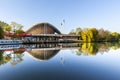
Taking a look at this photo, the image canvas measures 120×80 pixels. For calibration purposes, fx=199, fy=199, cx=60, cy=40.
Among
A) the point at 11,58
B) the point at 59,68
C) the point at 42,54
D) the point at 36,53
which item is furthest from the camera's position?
the point at 36,53

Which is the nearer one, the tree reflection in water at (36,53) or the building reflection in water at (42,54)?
the tree reflection in water at (36,53)

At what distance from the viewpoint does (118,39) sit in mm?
82625

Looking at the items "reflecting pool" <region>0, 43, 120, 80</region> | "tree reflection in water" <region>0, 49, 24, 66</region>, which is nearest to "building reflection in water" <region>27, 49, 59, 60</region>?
"reflecting pool" <region>0, 43, 120, 80</region>

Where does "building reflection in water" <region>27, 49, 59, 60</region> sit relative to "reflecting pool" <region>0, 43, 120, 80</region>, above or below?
above

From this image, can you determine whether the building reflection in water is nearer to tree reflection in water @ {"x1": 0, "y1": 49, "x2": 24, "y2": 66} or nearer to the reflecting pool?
the reflecting pool

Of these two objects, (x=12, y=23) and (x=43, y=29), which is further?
(x=43, y=29)

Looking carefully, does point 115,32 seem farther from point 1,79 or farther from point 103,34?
point 1,79

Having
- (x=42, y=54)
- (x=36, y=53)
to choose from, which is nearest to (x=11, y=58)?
(x=42, y=54)

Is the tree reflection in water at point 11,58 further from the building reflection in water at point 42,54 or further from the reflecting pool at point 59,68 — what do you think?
the building reflection in water at point 42,54

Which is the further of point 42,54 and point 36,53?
point 36,53

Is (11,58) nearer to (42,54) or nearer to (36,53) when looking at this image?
(42,54)

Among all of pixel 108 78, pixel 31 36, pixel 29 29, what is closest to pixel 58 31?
pixel 29 29

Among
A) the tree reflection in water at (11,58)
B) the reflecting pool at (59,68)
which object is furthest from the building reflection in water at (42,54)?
the tree reflection in water at (11,58)

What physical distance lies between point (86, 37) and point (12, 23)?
2463cm
